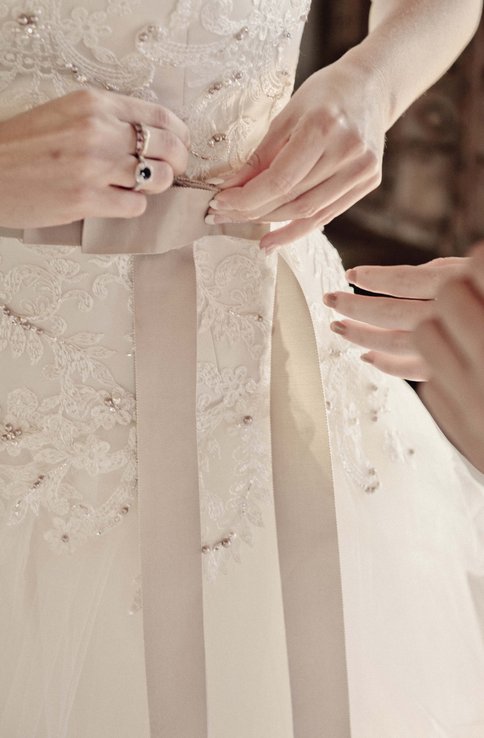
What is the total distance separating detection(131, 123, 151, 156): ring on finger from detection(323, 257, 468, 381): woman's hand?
0.73 ft

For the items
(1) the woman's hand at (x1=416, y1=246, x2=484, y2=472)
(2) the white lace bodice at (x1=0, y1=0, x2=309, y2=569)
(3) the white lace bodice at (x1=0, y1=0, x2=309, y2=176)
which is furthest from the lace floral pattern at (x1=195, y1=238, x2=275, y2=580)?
(1) the woman's hand at (x1=416, y1=246, x2=484, y2=472)

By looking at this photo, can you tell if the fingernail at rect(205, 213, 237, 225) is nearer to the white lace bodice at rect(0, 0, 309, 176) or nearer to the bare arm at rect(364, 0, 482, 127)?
the white lace bodice at rect(0, 0, 309, 176)

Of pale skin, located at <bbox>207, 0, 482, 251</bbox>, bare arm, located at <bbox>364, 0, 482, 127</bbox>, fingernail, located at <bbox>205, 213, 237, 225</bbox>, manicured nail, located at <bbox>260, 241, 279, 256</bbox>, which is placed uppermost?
bare arm, located at <bbox>364, 0, 482, 127</bbox>

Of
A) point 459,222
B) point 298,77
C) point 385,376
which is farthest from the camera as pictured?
point 298,77

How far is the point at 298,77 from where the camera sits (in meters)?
3.68

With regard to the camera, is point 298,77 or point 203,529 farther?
point 298,77

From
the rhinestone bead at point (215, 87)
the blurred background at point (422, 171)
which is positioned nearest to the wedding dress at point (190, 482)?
the rhinestone bead at point (215, 87)

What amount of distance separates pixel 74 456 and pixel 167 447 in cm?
10

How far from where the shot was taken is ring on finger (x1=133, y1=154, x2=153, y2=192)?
673 mm

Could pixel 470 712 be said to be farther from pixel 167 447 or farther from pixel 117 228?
pixel 117 228

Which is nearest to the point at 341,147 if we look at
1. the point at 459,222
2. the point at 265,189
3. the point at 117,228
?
the point at 265,189

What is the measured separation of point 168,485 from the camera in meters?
0.76

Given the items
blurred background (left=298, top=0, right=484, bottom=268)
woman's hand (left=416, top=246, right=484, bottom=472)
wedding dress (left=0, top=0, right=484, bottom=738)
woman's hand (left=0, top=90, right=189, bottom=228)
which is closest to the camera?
woman's hand (left=416, top=246, right=484, bottom=472)

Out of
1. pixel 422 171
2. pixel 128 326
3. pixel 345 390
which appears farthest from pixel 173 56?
pixel 422 171
